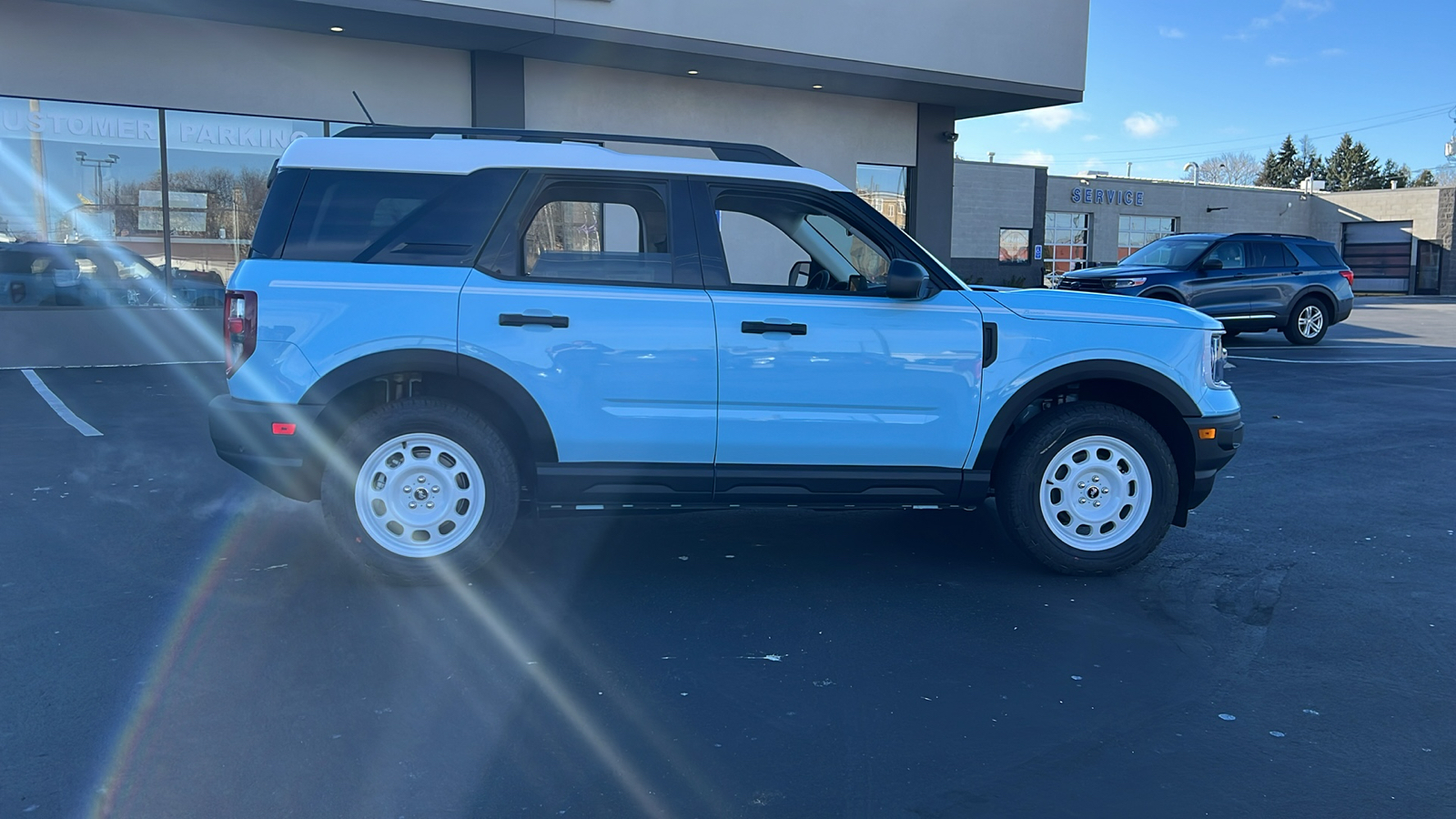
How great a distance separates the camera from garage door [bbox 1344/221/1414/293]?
2096 inches

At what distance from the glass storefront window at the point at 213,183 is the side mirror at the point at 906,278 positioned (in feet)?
36.0

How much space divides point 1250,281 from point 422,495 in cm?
1675

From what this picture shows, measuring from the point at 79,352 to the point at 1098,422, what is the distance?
12.5 m

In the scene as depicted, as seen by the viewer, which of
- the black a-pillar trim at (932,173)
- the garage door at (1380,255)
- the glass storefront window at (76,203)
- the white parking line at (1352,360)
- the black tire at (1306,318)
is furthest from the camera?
the garage door at (1380,255)

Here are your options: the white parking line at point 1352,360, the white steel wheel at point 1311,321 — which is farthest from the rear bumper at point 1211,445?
the white steel wheel at point 1311,321

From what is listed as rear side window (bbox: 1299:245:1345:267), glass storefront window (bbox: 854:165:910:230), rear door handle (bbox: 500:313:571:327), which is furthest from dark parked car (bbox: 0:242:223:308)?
rear side window (bbox: 1299:245:1345:267)

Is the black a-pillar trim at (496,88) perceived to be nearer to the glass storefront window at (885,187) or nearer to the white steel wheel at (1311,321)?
the glass storefront window at (885,187)

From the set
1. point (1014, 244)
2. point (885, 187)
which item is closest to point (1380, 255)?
point (1014, 244)

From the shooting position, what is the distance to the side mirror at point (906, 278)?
5008 mm

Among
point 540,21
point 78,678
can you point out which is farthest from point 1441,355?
point 78,678

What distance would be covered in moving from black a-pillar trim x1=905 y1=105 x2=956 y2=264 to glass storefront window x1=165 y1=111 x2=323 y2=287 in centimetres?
1000

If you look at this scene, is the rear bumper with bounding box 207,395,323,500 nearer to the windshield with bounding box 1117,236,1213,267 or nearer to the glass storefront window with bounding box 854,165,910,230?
the glass storefront window with bounding box 854,165,910,230

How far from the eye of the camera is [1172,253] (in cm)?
1881

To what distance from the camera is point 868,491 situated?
5273 millimetres
